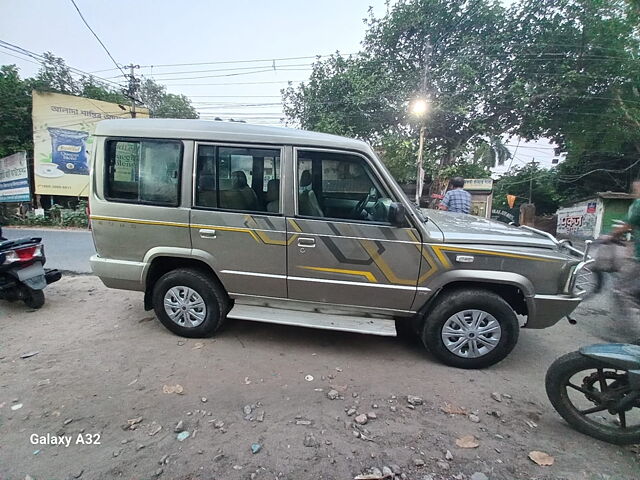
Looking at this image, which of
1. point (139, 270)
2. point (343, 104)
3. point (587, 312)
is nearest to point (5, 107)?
point (343, 104)

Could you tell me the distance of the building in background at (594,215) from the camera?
37.7 ft

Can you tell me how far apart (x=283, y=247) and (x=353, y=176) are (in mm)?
961

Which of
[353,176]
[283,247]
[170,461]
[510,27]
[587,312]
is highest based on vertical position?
[510,27]

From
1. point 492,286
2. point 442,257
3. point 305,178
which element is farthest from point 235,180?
point 492,286

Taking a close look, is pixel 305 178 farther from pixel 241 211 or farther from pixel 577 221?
pixel 577 221

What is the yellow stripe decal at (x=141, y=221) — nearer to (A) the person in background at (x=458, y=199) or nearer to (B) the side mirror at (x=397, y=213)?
(B) the side mirror at (x=397, y=213)

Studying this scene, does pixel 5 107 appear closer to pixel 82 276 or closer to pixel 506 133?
pixel 82 276

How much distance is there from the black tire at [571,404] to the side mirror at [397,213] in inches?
59.9

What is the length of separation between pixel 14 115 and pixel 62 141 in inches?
93.4

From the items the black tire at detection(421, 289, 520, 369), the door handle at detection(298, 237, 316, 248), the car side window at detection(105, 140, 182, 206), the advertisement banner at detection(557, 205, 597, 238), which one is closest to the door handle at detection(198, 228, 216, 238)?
the car side window at detection(105, 140, 182, 206)

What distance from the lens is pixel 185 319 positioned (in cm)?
334

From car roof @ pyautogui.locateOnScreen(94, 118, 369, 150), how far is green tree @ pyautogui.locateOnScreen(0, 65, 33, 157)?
15855 mm

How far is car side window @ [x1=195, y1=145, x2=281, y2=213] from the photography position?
9.86 ft

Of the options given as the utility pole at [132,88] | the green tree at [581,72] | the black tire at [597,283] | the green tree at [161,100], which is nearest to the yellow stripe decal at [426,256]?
the black tire at [597,283]
